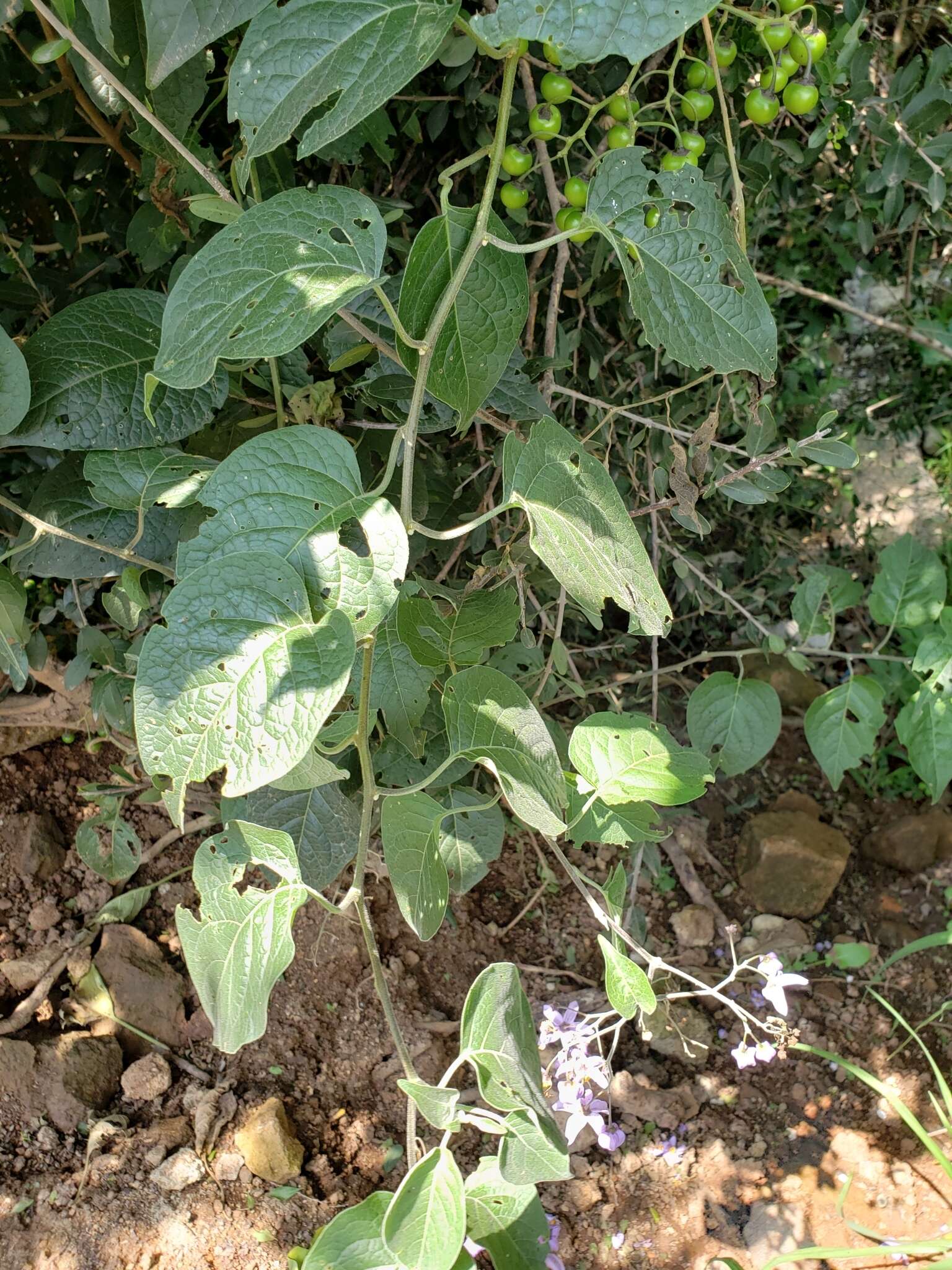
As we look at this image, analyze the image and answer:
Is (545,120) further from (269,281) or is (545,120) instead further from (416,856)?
(416,856)

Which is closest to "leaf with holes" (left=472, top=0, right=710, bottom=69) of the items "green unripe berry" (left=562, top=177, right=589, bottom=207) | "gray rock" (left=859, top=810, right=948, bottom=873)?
"green unripe berry" (left=562, top=177, right=589, bottom=207)

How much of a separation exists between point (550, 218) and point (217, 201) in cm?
63

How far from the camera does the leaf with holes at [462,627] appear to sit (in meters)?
0.98

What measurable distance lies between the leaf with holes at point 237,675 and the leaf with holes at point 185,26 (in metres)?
0.36

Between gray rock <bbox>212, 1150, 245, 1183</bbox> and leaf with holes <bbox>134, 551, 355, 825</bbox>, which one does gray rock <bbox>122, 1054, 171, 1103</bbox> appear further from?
leaf with holes <bbox>134, 551, 355, 825</bbox>

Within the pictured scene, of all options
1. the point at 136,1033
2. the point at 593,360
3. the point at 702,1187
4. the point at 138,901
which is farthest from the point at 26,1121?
the point at 593,360

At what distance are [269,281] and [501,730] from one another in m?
0.44

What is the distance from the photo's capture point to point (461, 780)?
148 centimetres

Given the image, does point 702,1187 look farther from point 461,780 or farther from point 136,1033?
point 136,1033

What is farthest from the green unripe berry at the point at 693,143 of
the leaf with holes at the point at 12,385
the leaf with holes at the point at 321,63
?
the leaf with holes at the point at 12,385

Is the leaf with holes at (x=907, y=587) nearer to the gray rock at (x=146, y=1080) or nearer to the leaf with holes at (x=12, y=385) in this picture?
the leaf with holes at (x=12, y=385)

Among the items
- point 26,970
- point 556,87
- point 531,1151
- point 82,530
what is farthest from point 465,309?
point 26,970

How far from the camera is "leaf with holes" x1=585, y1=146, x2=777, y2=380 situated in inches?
34.0

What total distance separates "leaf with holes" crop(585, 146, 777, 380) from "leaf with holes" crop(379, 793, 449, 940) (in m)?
0.49
